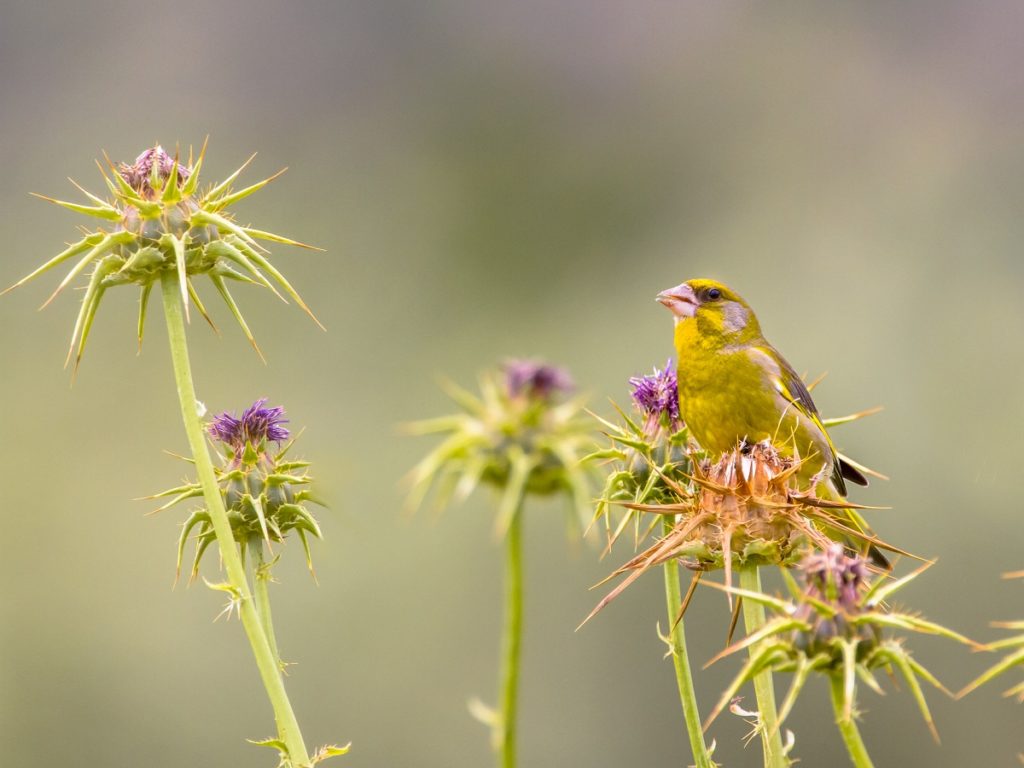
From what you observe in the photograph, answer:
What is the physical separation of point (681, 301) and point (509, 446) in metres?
5.15

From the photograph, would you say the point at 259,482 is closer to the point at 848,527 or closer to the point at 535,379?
the point at 848,527

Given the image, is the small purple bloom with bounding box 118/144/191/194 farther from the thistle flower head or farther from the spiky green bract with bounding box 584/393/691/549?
the spiky green bract with bounding box 584/393/691/549

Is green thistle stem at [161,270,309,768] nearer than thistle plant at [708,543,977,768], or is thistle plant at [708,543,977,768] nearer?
thistle plant at [708,543,977,768]

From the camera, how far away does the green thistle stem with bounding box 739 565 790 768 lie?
4219 millimetres

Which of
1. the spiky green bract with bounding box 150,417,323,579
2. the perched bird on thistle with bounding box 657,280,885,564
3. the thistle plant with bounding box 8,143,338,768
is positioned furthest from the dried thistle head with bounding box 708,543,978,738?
the perched bird on thistle with bounding box 657,280,885,564

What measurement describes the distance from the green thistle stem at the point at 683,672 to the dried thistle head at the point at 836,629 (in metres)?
0.40

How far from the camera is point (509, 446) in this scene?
302cm

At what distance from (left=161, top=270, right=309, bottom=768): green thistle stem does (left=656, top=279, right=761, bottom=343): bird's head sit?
3.98 metres

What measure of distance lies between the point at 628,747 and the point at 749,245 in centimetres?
1515

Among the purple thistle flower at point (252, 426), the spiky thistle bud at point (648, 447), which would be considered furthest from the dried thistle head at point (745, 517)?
the purple thistle flower at point (252, 426)

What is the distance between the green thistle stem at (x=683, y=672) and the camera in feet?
13.9

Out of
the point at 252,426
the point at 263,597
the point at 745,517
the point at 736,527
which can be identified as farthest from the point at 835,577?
the point at 252,426

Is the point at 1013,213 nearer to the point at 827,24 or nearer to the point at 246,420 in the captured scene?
the point at 827,24

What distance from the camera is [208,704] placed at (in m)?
25.6
